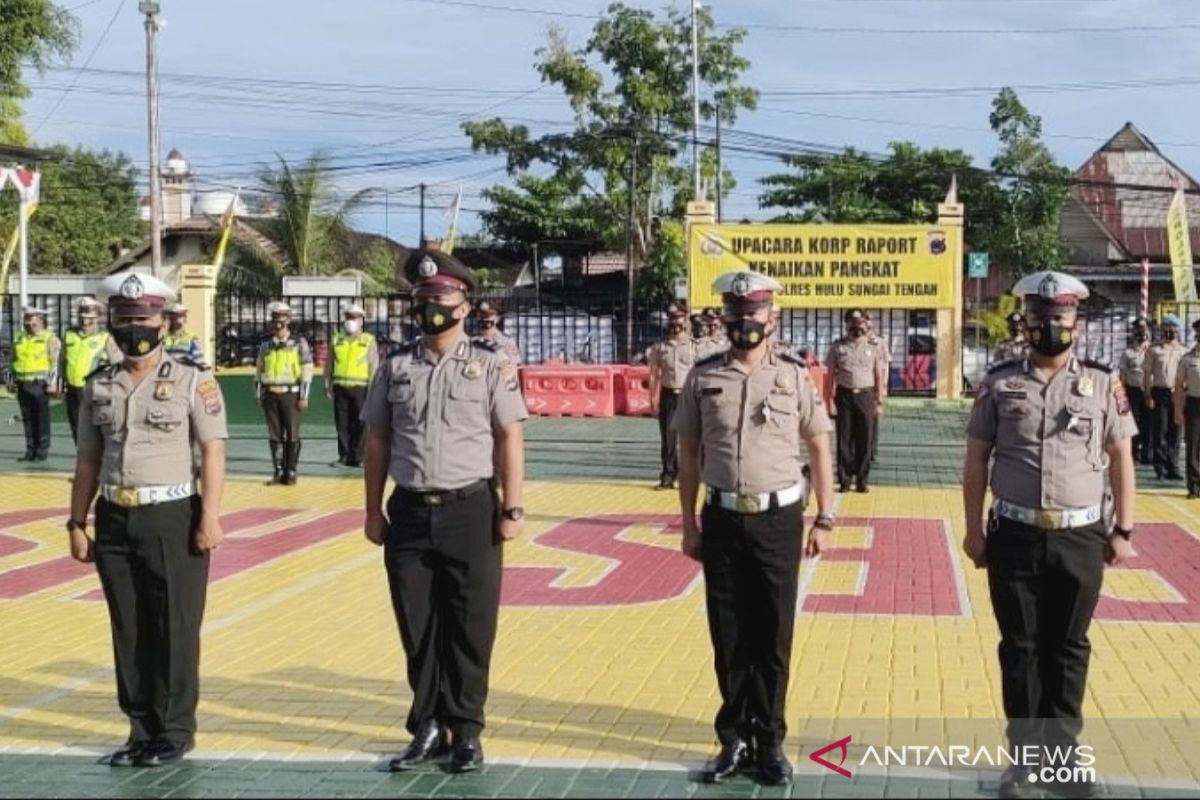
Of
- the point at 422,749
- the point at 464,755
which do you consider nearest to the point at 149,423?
the point at 422,749

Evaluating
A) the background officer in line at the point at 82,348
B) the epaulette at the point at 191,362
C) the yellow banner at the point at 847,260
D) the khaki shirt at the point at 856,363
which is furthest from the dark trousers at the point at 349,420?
A: the epaulette at the point at 191,362

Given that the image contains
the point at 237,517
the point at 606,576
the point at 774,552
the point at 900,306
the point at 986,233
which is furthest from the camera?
the point at 986,233

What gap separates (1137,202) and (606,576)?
5127 centimetres

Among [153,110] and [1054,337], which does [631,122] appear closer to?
[153,110]

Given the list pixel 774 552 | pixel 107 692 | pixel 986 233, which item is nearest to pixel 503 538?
pixel 774 552

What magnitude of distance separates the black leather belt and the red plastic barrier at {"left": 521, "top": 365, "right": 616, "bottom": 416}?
63.9 feet

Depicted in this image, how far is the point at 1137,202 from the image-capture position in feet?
183

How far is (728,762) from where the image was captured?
5266mm

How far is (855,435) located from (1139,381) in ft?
14.5

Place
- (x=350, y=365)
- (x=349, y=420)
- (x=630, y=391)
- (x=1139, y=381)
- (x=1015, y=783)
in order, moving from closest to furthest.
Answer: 1. (x=1015, y=783)
2. (x=350, y=365)
3. (x=349, y=420)
4. (x=1139, y=381)
5. (x=630, y=391)

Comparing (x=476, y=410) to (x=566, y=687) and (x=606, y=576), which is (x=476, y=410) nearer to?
(x=566, y=687)

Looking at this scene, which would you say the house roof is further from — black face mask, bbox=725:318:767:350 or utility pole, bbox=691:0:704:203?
black face mask, bbox=725:318:767:350

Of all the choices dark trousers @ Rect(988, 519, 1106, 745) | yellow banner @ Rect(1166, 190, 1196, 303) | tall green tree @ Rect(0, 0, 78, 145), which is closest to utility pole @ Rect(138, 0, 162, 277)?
tall green tree @ Rect(0, 0, 78, 145)

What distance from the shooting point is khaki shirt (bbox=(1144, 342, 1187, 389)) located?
629 inches
